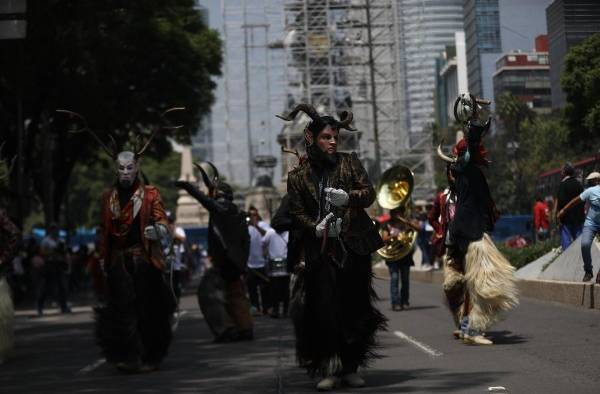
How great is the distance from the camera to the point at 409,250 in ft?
63.7

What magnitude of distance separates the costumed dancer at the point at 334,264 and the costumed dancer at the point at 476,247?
2.59m

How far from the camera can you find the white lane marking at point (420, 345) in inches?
465

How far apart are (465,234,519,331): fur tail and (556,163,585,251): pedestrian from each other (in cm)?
753

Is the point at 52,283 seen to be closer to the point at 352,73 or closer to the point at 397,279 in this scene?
the point at 397,279

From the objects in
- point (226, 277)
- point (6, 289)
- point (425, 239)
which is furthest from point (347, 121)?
point (425, 239)

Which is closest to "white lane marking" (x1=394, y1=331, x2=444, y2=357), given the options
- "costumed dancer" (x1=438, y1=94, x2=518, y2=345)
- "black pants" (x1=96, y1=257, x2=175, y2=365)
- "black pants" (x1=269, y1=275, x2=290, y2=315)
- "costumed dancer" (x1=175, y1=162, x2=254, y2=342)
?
"costumed dancer" (x1=438, y1=94, x2=518, y2=345)

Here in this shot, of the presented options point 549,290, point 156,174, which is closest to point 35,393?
point 549,290

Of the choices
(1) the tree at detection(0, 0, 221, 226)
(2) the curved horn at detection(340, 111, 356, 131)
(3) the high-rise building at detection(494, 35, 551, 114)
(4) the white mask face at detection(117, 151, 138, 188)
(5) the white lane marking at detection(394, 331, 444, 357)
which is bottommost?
(5) the white lane marking at detection(394, 331, 444, 357)

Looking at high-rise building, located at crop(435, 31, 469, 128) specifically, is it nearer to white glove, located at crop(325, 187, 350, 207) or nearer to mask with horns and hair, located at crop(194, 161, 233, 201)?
mask with horns and hair, located at crop(194, 161, 233, 201)

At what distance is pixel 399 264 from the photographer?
1931cm

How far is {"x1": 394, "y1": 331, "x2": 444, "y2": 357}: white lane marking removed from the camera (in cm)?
1180

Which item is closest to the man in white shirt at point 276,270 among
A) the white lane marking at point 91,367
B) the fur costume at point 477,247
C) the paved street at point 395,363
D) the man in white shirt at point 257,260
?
the man in white shirt at point 257,260

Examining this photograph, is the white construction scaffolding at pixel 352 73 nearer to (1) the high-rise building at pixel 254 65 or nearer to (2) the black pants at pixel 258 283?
(1) the high-rise building at pixel 254 65

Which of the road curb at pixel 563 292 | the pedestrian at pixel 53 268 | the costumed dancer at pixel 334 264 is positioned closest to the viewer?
the costumed dancer at pixel 334 264
